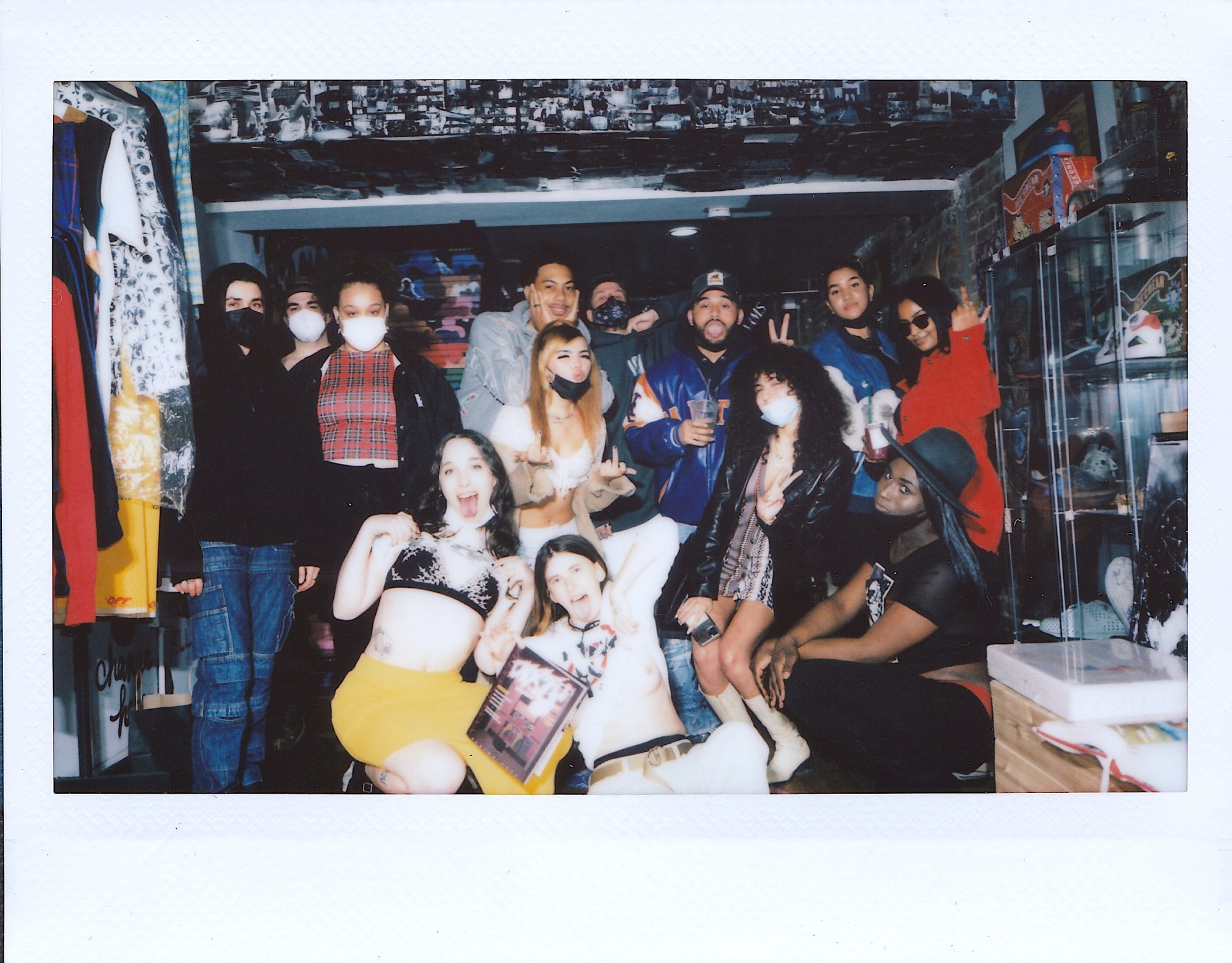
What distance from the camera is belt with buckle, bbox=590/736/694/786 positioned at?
2066 mm

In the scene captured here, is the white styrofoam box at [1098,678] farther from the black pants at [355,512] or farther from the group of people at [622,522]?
the black pants at [355,512]

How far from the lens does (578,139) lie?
6.72 ft

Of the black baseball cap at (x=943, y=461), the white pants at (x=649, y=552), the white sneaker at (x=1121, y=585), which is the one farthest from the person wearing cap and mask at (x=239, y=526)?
the white sneaker at (x=1121, y=585)

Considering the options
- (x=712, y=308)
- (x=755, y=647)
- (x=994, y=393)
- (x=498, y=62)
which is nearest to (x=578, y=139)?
(x=498, y=62)

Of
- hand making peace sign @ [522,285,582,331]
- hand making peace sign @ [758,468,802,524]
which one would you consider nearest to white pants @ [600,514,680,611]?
hand making peace sign @ [758,468,802,524]

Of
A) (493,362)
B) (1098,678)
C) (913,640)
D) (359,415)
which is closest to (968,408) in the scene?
(913,640)

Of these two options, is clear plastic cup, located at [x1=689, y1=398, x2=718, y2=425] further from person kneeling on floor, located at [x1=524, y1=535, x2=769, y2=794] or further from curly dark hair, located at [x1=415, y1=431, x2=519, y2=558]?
curly dark hair, located at [x1=415, y1=431, x2=519, y2=558]

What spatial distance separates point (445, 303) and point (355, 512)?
64 cm

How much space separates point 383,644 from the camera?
207 centimetres

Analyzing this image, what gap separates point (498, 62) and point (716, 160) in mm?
649

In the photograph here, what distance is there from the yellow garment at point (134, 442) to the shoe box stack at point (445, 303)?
2.50 ft

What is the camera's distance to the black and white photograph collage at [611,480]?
1.97m

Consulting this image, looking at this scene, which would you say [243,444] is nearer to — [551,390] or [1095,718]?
[551,390]

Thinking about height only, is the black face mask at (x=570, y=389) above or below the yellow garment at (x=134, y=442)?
above
